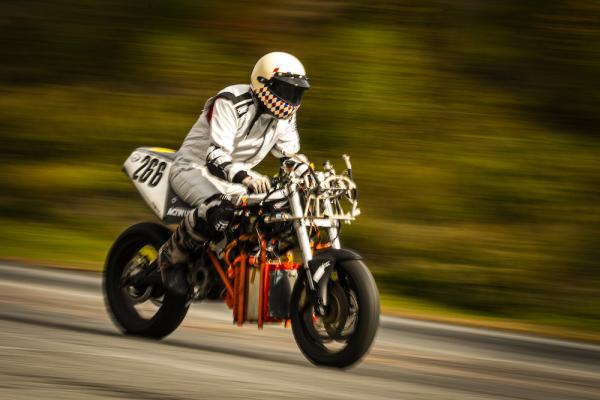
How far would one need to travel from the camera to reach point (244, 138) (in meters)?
7.25

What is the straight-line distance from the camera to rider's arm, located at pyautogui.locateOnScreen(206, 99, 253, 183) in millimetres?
6898

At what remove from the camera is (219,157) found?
22.8ft

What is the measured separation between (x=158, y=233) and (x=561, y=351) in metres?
3.02

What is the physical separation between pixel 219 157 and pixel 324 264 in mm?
1012

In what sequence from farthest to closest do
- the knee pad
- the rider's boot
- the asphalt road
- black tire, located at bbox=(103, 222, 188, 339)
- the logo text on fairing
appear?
1. black tire, located at bbox=(103, 222, 188, 339)
2. the logo text on fairing
3. the rider's boot
4. the knee pad
5. the asphalt road

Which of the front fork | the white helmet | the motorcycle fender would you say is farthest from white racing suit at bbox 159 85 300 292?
the motorcycle fender

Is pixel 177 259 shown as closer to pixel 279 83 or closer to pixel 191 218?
pixel 191 218

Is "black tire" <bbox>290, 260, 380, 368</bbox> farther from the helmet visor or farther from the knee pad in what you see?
the helmet visor

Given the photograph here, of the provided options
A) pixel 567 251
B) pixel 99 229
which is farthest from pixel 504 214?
pixel 99 229

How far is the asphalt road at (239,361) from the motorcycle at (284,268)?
235 mm

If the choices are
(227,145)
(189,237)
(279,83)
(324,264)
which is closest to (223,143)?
(227,145)

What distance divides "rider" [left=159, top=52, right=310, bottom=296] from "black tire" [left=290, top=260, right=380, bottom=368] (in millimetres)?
696

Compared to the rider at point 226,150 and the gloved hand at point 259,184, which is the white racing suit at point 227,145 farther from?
the gloved hand at point 259,184

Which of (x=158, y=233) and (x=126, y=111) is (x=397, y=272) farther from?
(x=126, y=111)
